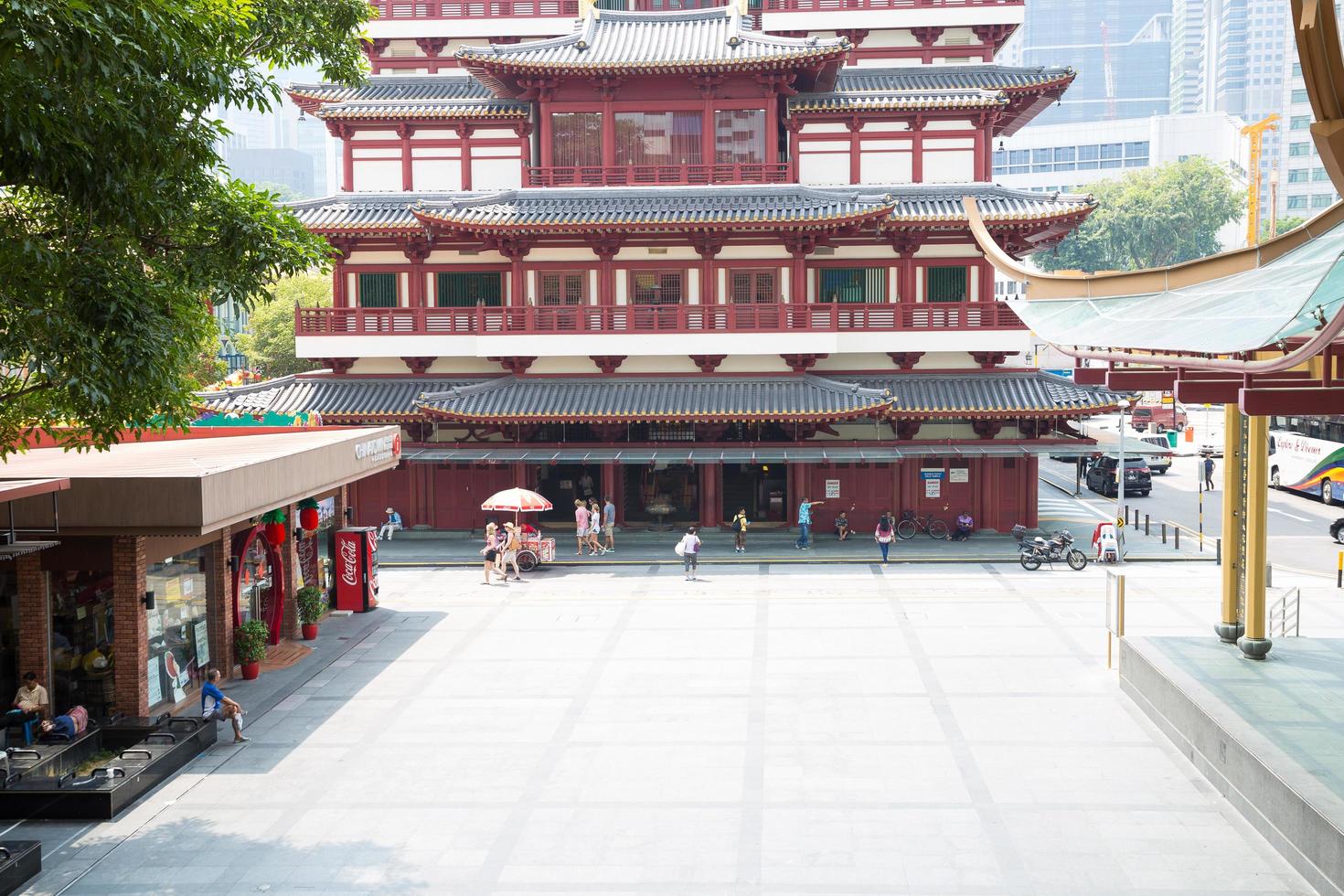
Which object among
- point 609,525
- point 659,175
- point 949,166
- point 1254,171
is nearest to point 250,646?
point 609,525

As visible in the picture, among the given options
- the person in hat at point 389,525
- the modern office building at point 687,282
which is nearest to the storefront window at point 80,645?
the modern office building at point 687,282

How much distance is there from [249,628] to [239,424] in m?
9.53

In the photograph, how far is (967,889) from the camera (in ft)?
46.0

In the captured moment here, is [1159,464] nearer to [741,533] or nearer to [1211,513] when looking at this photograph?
[1211,513]

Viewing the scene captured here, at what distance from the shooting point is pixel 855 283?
40188 millimetres

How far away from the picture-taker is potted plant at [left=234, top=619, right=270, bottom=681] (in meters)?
23.5

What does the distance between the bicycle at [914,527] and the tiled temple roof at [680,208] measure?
9530 mm

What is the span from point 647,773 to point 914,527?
23239 mm

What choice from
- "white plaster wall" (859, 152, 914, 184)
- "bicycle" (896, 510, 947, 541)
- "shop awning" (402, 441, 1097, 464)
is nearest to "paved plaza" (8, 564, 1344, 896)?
"shop awning" (402, 441, 1097, 464)

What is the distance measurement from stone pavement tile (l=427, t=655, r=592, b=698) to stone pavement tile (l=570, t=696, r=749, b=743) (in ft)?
4.37

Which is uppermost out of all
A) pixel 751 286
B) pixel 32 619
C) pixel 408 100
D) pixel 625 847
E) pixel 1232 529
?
pixel 408 100

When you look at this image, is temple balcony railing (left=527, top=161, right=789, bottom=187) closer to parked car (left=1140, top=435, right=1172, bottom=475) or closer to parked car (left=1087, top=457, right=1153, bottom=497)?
parked car (left=1087, top=457, right=1153, bottom=497)

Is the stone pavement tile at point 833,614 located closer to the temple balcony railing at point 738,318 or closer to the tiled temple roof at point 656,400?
the tiled temple roof at point 656,400

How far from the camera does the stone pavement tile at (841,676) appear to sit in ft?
73.5
